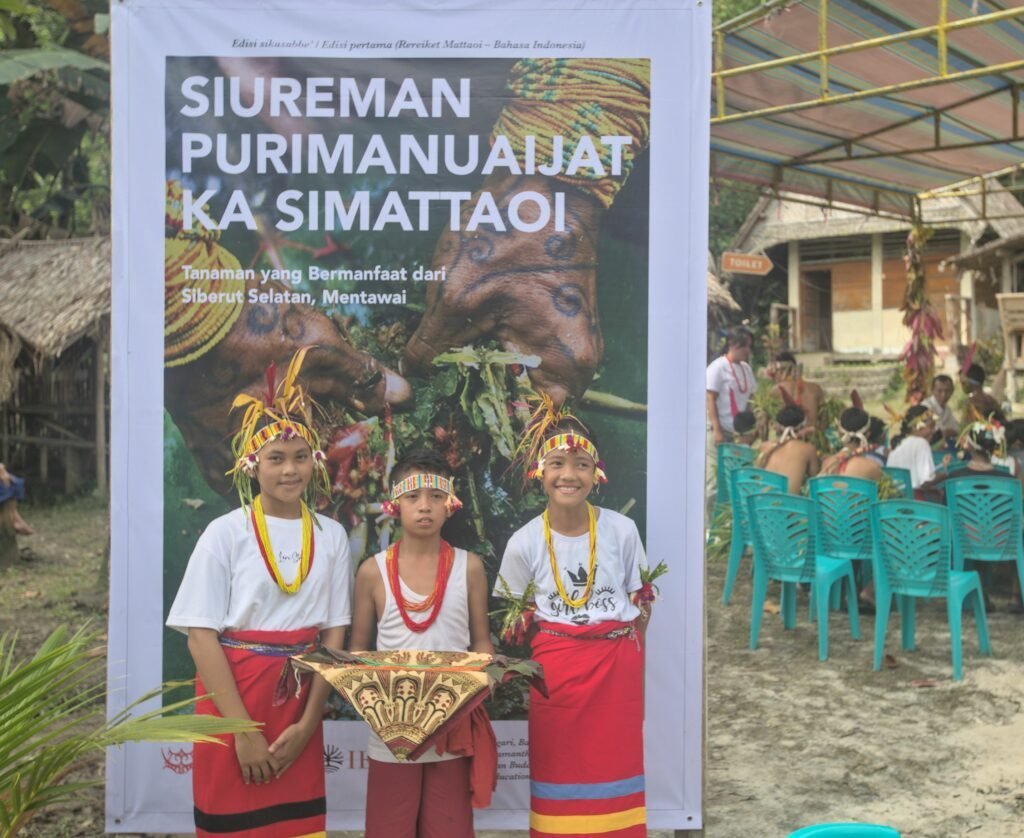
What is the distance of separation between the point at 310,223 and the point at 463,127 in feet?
1.81

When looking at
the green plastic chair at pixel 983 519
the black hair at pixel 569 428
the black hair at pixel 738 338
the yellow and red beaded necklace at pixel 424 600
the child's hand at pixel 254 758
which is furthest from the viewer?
the black hair at pixel 738 338

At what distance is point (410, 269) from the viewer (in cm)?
347

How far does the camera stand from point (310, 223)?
3.46 m

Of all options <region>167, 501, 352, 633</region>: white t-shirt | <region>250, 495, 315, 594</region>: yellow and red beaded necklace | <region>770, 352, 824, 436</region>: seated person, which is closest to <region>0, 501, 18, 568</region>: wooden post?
<region>770, 352, 824, 436</region>: seated person

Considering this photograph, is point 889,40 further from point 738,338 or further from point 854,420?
point 738,338

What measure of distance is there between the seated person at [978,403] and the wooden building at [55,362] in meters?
8.72

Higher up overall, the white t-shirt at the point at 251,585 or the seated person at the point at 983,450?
the seated person at the point at 983,450

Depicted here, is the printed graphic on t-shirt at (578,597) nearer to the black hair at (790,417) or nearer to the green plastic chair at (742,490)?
the green plastic chair at (742,490)

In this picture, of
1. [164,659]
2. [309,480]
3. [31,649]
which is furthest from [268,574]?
[31,649]

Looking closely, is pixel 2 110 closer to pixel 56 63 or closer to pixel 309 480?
pixel 56 63

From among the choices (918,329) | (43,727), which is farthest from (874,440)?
(43,727)

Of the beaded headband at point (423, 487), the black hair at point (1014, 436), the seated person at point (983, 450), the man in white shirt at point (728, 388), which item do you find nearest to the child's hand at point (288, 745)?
the beaded headband at point (423, 487)

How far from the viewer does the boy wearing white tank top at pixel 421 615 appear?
312 cm

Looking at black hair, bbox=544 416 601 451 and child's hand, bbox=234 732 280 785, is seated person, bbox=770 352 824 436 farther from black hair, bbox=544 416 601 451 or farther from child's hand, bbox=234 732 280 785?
child's hand, bbox=234 732 280 785
